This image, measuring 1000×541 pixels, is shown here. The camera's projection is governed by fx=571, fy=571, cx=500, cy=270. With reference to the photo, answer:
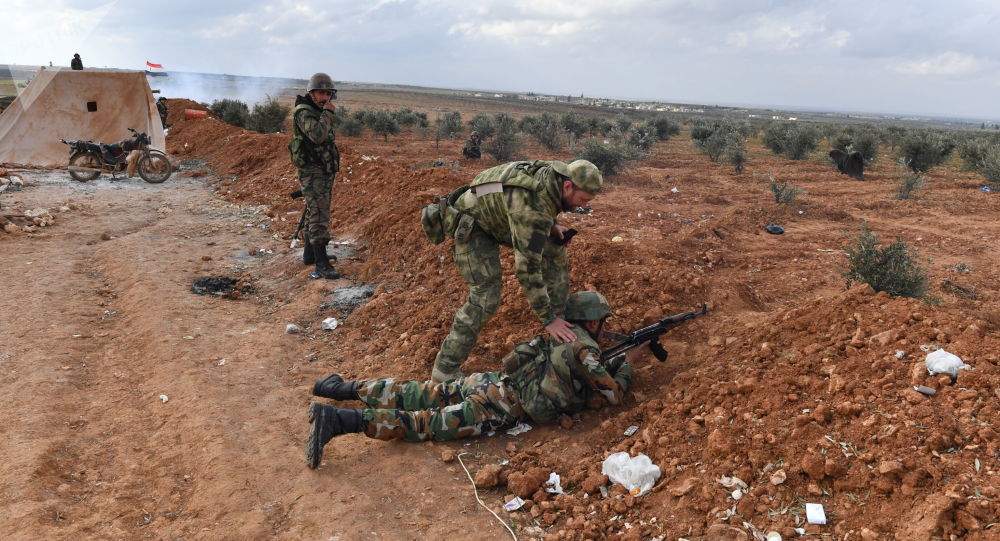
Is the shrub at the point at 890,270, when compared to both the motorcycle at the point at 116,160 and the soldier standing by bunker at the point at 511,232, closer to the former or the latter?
the soldier standing by bunker at the point at 511,232

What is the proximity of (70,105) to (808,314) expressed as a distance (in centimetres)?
1466

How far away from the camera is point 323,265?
21.2ft

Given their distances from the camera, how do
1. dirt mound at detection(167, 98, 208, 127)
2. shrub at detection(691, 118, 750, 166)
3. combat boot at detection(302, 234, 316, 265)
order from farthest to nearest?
dirt mound at detection(167, 98, 208, 127), shrub at detection(691, 118, 750, 166), combat boot at detection(302, 234, 316, 265)

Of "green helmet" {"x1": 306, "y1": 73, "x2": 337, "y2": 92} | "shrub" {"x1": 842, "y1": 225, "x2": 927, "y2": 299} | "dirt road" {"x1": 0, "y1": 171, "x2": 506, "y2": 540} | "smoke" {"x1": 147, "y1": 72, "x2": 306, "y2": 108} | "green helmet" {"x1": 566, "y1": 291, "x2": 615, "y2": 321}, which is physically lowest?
"dirt road" {"x1": 0, "y1": 171, "x2": 506, "y2": 540}

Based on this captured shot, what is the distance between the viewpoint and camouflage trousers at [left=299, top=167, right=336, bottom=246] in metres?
6.33

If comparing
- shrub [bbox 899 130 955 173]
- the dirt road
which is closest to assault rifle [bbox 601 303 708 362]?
the dirt road

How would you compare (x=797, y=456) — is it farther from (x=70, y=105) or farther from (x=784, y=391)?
(x=70, y=105)

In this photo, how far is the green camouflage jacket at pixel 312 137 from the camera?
6.05 m

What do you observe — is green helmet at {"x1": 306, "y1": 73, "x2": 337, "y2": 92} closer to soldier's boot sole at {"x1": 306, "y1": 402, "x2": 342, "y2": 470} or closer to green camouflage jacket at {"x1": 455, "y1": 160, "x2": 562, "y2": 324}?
green camouflage jacket at {"x1": 455, "y1": 160, "x2": 562, "y2": 324}

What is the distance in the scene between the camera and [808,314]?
3.71 meters

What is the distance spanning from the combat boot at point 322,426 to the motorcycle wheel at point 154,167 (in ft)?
33.8

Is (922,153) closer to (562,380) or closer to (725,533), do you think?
(562,380)

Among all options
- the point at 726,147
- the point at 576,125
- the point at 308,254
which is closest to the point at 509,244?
the point at 308,254

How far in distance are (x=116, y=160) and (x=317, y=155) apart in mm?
7504
